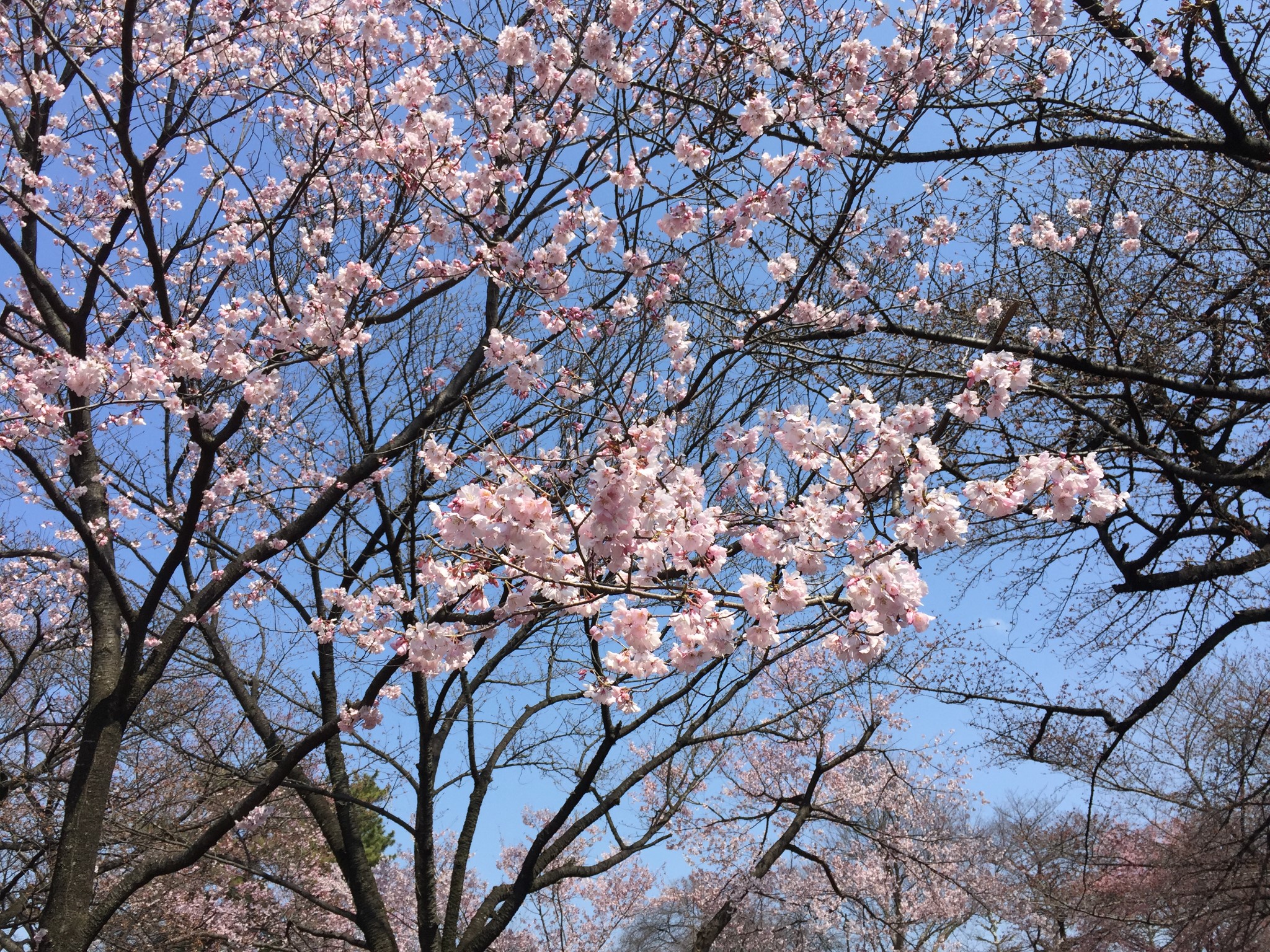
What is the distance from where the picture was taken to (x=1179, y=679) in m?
6.05

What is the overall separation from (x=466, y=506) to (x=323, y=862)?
15.3 m

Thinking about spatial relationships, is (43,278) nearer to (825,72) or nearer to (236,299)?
(236,299)

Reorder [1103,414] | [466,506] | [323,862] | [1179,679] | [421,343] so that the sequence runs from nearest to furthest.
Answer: [466,506]
[1179,679]
[1103,414]
[421,343]
[323,862]

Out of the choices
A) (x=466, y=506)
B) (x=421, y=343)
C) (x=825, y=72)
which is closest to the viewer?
(x=466, y=506)

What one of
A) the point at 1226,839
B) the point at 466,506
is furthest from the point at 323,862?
the point at 466,506

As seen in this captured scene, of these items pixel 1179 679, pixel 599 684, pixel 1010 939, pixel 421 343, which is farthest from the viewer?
pixel 1010 939

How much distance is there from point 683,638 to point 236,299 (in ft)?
15.1

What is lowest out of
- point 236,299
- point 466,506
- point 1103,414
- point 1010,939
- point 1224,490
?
point 1010,939

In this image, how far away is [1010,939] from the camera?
16.6m

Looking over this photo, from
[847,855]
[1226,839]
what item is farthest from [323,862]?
[1226,839]

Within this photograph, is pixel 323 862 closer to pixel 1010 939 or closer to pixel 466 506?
pixel 1010 939

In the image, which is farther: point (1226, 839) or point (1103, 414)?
point (1226, 839)

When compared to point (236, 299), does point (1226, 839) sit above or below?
below

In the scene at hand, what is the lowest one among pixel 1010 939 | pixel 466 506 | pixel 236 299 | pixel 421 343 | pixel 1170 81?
pixel 1010 939
